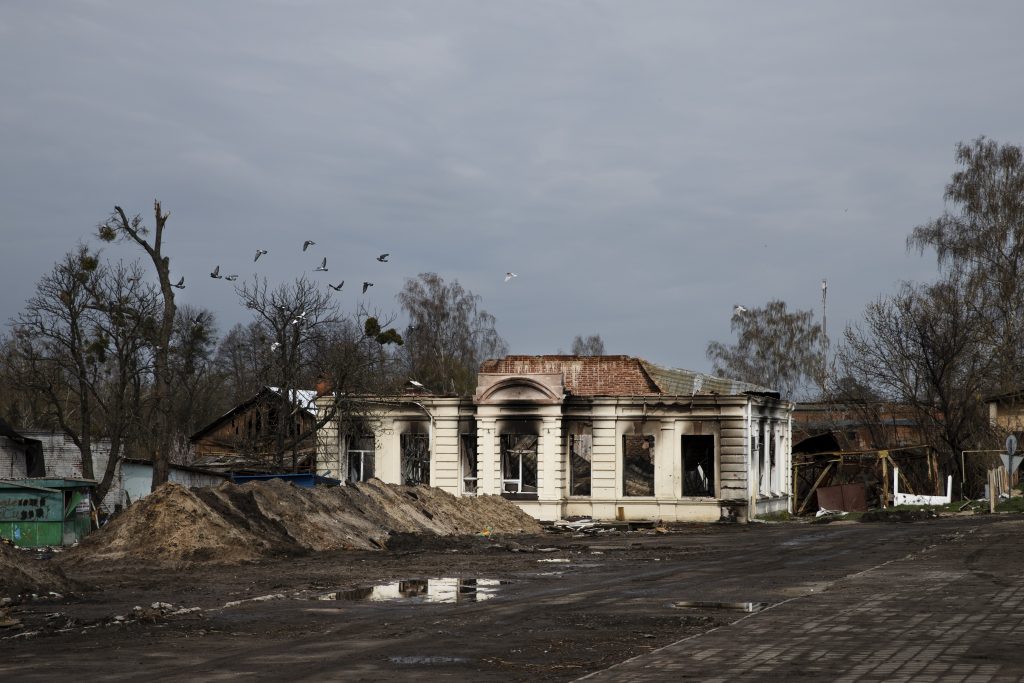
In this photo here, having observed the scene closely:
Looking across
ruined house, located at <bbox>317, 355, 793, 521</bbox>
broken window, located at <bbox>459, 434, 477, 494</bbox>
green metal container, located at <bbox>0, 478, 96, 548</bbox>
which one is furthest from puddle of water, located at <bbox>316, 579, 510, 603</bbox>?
broken window, located at <bbox>459, 434, 477, 494</bbox>

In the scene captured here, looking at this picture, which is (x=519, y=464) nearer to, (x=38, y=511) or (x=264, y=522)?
(x=264, y=522)

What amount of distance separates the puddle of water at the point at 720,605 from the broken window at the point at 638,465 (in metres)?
27.2

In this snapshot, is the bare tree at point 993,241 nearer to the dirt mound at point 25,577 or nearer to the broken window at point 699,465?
the broken window at point 699,465

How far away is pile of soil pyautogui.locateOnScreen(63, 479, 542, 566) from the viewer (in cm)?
2431

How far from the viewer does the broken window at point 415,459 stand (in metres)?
45.4

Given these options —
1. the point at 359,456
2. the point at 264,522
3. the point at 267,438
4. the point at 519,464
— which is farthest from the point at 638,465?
the point at 264,522

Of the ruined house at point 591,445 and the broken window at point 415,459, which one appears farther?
the broken window at point 415,459

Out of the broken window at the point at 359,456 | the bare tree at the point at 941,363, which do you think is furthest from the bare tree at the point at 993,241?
the broken window at the point at 359,456

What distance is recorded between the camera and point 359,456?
4659cm

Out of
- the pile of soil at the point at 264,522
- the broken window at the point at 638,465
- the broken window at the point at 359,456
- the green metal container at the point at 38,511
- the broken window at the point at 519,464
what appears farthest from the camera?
the broken window at the point at 359,456

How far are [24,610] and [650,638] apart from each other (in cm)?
854

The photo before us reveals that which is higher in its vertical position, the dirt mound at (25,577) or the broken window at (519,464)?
the broken window at (519,464)

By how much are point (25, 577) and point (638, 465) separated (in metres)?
30.4

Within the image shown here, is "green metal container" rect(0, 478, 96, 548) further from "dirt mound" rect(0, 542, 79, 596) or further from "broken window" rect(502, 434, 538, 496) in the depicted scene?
"broken window" rect(502, 434, 538, 496)
